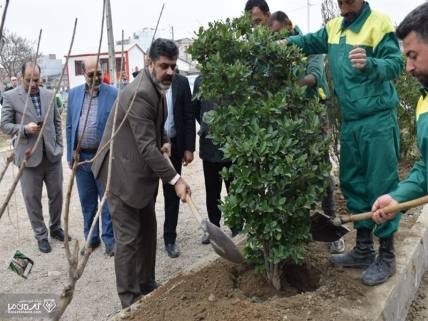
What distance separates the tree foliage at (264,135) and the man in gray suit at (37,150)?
2.44 m

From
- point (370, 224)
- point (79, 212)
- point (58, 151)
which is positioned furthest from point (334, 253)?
point (79, 212)

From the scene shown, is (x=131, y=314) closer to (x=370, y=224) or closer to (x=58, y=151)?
(x=370, y=224)

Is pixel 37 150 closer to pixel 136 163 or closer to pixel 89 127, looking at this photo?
pixel 89 127

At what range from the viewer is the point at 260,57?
10.1ft

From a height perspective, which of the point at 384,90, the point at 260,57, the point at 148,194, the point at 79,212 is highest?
the point at 260,57

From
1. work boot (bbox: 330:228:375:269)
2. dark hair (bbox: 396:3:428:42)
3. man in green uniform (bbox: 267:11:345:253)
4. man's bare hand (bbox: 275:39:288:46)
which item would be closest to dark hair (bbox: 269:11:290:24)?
man in green uniform (bbox: 267:11:345:253)

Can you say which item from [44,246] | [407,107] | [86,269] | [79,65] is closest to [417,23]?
[86,269]

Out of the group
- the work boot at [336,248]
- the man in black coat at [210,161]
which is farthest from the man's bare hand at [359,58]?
the man in black coat at [210,161]

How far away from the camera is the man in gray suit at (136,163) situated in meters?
3.32

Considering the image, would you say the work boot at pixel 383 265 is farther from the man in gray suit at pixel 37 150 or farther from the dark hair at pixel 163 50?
the man in gray suit at pixel 37 150

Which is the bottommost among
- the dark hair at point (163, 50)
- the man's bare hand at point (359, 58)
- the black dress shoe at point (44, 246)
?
the black dress shoe at point (44, 246)

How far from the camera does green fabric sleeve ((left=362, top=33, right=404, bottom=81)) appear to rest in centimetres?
291

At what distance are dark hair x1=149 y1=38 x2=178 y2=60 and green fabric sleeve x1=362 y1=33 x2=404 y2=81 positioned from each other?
1.32 m

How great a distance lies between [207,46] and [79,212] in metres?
4.20
